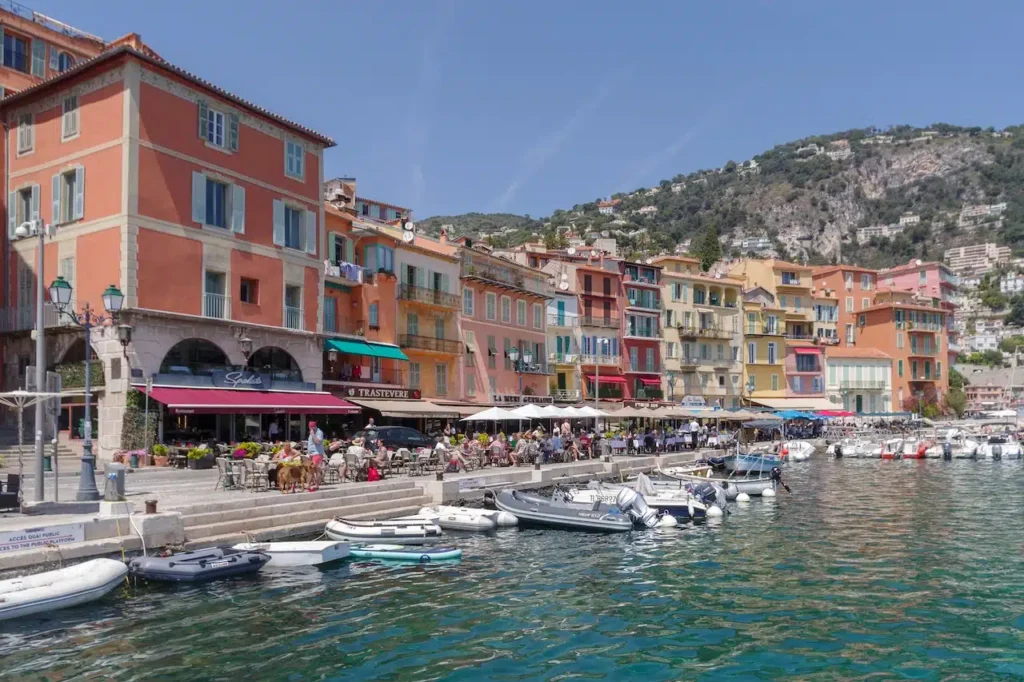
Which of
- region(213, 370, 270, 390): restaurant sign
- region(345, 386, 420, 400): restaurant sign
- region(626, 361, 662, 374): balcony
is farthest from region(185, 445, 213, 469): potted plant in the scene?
region(626, 361, 662, 374): balcony

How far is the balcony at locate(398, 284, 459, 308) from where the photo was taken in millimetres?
43384

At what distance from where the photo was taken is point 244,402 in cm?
3023

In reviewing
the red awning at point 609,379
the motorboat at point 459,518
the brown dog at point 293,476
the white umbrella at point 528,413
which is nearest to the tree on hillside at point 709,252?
the red awning at point 609,379

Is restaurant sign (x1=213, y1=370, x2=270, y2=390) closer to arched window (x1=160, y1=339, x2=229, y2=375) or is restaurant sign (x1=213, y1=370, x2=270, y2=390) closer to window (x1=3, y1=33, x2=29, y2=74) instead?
arched window (x1=160, y1=339, x2=229, y2=375)

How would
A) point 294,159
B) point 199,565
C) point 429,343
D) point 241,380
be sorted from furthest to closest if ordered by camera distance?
point 429,343
point 294,159
point 241,380
point 199,565

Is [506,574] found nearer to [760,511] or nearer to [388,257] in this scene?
[760,511]

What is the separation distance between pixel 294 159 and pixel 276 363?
28.3 ft

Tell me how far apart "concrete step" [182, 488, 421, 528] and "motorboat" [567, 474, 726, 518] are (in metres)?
5.22

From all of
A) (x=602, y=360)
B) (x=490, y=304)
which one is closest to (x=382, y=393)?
(x=490, y=304)

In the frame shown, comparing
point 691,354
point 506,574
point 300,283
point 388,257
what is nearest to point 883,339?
point 691,354

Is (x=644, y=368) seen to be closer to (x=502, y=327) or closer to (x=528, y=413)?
(x=502, y=327)

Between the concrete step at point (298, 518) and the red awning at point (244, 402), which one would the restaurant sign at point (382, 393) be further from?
the concrete step at point (298, 518)

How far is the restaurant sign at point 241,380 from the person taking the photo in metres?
30.9

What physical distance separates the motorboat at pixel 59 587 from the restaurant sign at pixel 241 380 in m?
17.3
